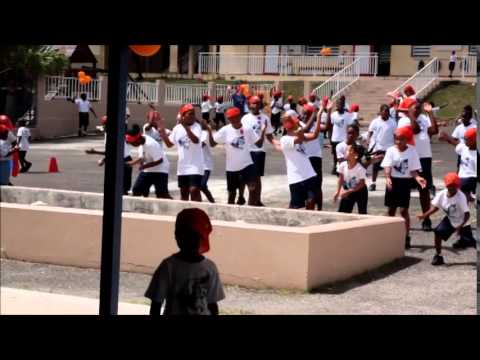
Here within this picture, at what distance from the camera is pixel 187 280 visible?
4484 mm

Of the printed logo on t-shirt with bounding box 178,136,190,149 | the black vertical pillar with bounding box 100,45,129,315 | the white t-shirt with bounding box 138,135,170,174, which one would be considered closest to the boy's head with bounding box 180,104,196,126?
the printed logo on t-shirt with bounding box 178,136,190,149

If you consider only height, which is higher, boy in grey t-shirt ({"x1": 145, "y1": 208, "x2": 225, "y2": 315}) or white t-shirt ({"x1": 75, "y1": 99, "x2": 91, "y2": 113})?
white t-shirt ({"x1": 75, "y1": 99, "x2": 91, "y2": 113})

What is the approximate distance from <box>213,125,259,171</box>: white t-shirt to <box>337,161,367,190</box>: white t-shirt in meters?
1.99

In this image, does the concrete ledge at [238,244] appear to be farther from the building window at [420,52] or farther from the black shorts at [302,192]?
the building window at [420,52]

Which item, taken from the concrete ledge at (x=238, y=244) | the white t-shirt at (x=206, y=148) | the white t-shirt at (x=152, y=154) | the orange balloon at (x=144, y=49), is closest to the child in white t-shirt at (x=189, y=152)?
the white t-shirt at (x=152, y=154)

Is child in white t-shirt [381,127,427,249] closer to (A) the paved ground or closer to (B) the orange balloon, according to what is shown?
(A) the paved ground

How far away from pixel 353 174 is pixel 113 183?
24.6 feet

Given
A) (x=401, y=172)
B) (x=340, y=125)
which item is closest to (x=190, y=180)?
(x=401, y=172)

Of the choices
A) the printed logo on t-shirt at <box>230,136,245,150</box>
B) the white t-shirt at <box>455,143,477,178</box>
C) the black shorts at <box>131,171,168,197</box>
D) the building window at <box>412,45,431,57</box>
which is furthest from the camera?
the building window at <box>412,45,431,57</box>

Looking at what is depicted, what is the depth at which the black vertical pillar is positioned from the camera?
3.75m

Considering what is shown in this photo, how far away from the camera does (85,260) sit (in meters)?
10.3

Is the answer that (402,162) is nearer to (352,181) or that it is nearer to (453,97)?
(352,181)
